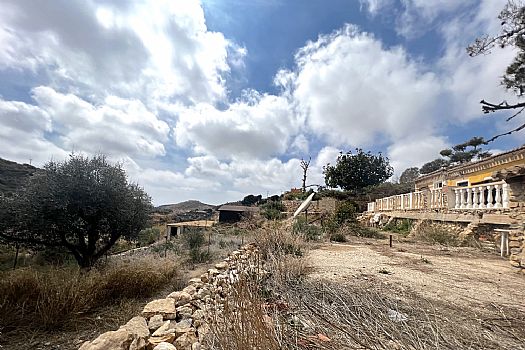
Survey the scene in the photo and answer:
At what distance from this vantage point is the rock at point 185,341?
2.31m

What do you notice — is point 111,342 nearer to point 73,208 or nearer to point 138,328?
point 138,328

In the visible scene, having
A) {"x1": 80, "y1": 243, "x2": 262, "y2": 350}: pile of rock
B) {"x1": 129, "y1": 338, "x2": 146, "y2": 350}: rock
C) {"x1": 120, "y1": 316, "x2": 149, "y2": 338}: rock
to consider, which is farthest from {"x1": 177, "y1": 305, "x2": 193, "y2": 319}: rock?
{"x1": 129, "y1": 338, "x2": 146, "y2": 350}: rock

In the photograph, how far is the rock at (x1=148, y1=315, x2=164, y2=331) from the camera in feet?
8.59

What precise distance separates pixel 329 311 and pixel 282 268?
86.7 inches

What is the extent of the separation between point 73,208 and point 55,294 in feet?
8.04

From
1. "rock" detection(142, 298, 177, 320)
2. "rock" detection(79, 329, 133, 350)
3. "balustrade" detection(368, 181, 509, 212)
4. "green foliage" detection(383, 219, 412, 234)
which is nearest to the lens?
"rock" detection(79, 329, 133, 350)

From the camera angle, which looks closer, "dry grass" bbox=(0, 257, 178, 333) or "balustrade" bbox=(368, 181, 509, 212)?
"dry grass" bbox=(0, 257, 178, 333)

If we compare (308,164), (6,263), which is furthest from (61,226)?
(308,164)

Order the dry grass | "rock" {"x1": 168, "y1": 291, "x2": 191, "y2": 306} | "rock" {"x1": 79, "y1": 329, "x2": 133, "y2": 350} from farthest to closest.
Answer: the dry grass
"rock" {"x1": 168, "y1": 291, "x2": 191, "y2": 306}
"rock" {"x1": 79, "y1": 329, "x2": 133, "y2": 350}

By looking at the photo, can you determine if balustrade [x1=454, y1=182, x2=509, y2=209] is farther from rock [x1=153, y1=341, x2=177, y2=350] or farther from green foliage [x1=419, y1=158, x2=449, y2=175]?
green foliage [x1=419, y1=158, x2=449, y2=175]

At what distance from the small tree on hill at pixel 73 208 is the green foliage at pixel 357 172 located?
25.6m

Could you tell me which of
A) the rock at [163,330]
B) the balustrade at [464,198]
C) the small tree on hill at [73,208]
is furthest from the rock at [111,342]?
the balustrade at [464,198]

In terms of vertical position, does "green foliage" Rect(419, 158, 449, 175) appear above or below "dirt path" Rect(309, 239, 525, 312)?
above

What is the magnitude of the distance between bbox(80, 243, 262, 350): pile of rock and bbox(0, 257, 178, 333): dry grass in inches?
60.4
